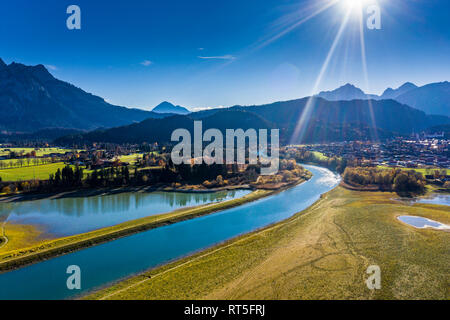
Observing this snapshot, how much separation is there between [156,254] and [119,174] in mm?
37795

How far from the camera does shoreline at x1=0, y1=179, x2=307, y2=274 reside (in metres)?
21.0

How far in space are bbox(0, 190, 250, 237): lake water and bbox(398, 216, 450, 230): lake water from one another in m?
27.2

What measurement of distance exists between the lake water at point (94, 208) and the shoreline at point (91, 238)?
274 centimetres

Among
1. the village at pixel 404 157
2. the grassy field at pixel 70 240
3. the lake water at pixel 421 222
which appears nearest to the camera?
the grassy field at pixel 70 240

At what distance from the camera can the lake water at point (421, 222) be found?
2814cm

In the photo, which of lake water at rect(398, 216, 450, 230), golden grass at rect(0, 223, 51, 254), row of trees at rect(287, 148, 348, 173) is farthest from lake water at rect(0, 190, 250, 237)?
row of trees at rect(287, 148, 348, 173)

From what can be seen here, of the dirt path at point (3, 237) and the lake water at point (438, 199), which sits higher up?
the lake water at point (438, 199)

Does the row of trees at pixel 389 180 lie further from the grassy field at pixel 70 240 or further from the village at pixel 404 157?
the grassy field at pixel 70 240

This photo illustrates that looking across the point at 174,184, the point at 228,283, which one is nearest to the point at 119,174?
the point at 174,184

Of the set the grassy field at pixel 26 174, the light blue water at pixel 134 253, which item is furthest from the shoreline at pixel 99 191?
the light blue water at pixel 134 253

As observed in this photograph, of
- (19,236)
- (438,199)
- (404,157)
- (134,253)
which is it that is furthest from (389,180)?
(19,236)

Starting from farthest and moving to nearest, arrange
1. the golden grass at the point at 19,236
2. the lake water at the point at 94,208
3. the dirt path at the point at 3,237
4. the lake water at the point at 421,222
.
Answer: the lake water at the point at 94,208 → the lake water at the point at 421,222 → the dirt path at the point at 3,237 → the golden grass at the point at 19,236

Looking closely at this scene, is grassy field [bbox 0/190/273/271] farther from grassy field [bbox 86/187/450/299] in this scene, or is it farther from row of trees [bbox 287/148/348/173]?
row of trees [bbox 287/148/348/173]

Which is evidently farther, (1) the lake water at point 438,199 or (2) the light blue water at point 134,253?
(1) the lake water at point 438,199
